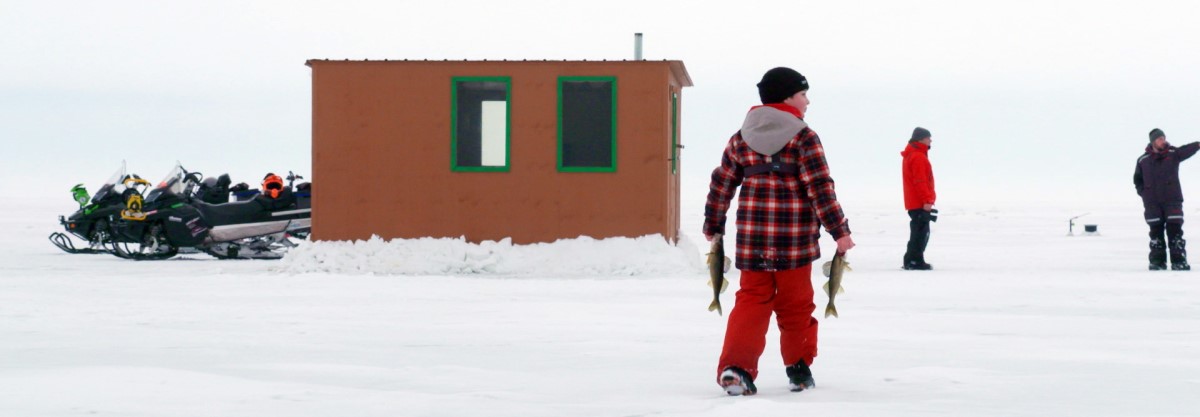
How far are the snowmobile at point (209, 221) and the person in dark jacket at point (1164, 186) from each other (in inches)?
368

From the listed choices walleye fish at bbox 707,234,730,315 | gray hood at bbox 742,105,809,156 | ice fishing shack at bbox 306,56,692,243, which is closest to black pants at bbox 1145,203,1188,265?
ice fishing shack at bbox 306,56,692,243

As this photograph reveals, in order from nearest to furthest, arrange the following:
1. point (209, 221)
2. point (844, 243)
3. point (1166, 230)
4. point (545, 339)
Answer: point (844, 243) < point (545, 339) < point (1166, 230) < point (209, 221)

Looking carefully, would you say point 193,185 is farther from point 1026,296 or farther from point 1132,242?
point 1132,242

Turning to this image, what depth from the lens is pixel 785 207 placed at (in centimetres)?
573

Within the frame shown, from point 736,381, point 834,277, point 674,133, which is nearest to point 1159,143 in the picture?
point 674,133

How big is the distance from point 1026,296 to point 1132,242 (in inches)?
493

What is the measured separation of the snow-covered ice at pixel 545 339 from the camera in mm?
5680

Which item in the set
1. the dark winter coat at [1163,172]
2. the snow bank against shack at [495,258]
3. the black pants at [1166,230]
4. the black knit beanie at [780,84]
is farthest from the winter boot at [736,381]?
the black pants at [1166,230]

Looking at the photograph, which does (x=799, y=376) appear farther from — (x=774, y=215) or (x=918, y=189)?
(x=918, y=189)

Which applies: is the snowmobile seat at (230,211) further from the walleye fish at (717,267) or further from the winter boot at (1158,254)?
the walleye fish at (717,267)

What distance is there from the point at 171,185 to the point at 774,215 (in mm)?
13508

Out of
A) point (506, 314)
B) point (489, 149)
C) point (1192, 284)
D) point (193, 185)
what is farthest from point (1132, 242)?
point (506, 314)

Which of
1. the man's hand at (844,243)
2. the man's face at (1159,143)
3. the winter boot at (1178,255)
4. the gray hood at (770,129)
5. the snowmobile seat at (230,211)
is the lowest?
the winter boot at (1178,255)

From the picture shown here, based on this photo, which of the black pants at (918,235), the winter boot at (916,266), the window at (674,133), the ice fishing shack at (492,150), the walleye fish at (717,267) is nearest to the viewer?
the walleye fish at (717,267)
